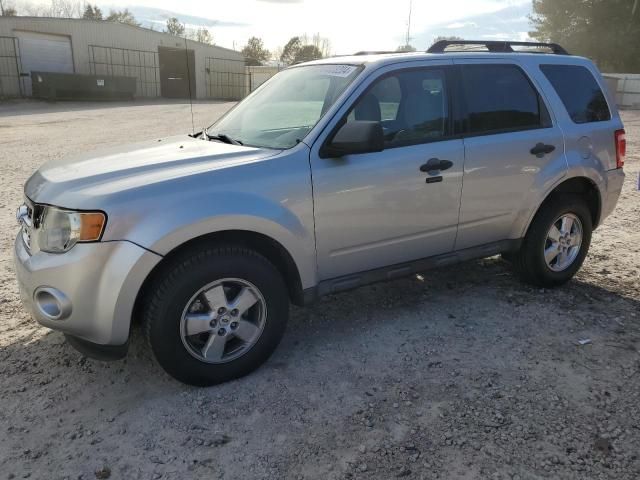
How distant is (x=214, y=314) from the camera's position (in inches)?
119

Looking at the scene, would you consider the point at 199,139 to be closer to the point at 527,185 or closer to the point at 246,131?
the point at 246,131

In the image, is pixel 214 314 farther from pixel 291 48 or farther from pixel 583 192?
pixel 291 48

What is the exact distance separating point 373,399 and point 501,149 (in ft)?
6.89

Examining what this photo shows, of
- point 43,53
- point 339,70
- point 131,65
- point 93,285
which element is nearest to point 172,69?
point 131,65

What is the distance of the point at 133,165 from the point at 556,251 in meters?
3.42

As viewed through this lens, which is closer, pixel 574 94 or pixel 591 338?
pixel 591 338

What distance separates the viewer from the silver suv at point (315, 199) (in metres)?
2.77

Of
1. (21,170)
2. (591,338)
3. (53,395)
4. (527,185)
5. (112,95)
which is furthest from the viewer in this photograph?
(112,95)

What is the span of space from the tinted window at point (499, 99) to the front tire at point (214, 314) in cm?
195

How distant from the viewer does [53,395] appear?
10.0ft

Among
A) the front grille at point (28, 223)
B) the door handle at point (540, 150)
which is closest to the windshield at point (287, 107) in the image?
the front grille at point (28, 223)

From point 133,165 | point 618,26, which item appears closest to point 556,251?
point 133,165

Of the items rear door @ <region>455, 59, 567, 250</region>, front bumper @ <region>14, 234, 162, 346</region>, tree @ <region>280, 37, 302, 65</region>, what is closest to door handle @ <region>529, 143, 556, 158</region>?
rear door @ <region>455, 59, 567, 250</region>

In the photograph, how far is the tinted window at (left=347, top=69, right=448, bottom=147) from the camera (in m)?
3.51
